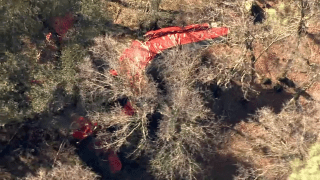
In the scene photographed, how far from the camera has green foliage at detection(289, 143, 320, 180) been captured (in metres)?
24.9

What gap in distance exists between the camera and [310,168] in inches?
1017

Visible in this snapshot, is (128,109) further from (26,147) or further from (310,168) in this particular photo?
(310,168)

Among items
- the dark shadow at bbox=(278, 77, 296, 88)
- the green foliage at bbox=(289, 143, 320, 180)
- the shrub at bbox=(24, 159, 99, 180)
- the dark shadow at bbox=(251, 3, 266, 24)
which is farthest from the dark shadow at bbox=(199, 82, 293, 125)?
the shrub at bbox=(24, 159, 99, 180)

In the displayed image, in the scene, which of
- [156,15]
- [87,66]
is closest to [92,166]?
[87,66]

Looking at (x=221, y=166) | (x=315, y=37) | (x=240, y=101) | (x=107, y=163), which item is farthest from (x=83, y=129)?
(x=315, y=37)

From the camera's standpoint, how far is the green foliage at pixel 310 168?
979 inches

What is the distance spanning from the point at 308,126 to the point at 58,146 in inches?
880

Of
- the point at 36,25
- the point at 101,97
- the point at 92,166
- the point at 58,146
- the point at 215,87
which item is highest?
the point at 36,25

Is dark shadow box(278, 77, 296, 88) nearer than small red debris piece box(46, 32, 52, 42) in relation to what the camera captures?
No

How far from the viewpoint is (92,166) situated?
1102 inches

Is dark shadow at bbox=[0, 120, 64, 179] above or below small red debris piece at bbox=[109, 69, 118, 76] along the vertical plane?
below

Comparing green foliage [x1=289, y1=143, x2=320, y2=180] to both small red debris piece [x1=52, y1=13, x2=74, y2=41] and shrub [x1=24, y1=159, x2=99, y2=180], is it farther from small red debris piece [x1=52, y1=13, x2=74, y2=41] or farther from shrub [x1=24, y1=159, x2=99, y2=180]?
small red debris piece [x1=52, y1=13, x2=74, y2=41]

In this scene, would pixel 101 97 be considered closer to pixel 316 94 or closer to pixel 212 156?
pixel 212 156

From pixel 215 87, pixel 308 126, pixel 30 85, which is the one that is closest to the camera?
pixel 30 85
